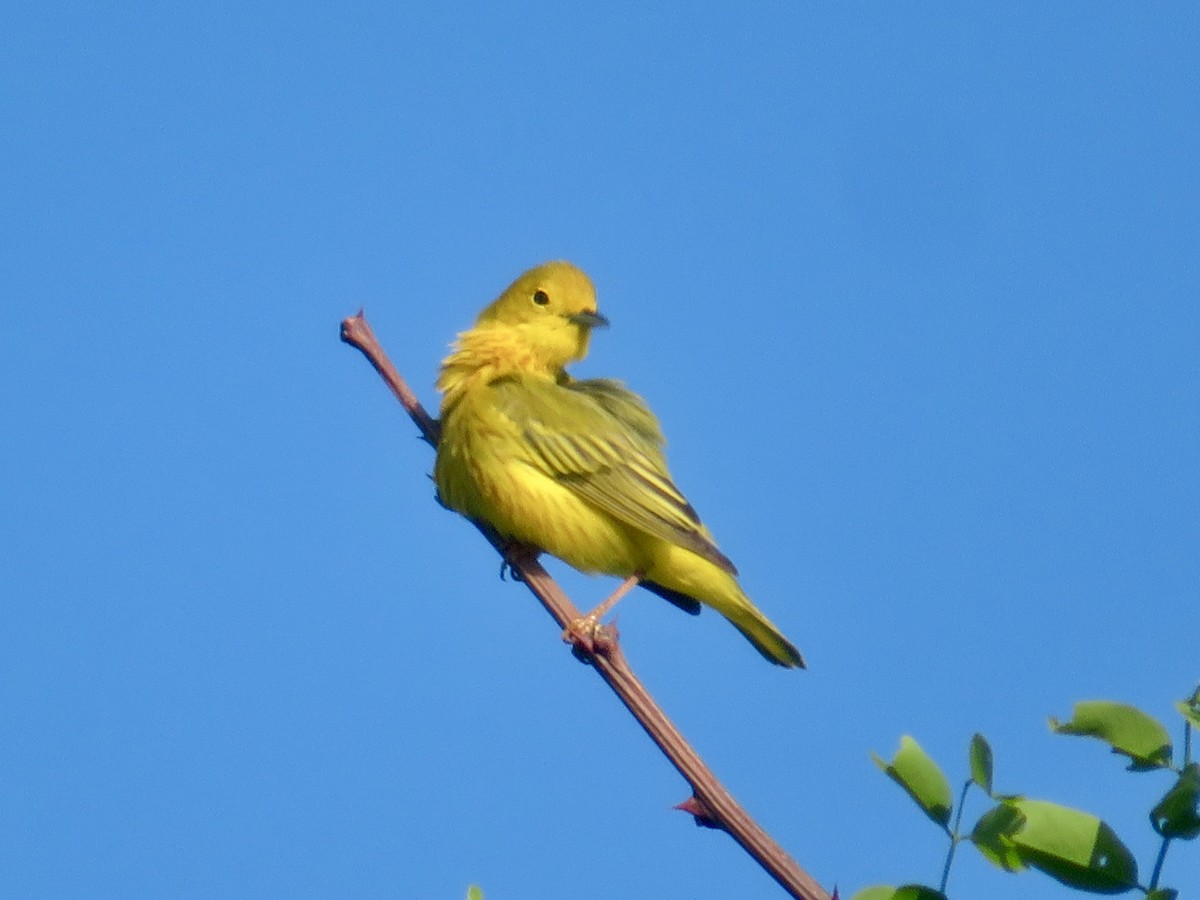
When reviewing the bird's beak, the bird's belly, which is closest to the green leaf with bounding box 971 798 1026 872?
the bird's belly

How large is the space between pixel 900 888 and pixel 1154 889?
0.37m

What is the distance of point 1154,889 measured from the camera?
218cm

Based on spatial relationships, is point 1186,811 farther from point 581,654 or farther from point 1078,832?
point 581,654

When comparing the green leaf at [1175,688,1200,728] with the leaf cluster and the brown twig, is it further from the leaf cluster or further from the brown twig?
the brown twig

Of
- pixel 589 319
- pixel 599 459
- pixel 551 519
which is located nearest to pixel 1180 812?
pixel 551 519

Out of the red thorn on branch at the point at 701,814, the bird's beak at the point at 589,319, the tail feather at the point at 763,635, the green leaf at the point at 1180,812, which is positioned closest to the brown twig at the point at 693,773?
Result: the red thorn on branch at the point at 701,814

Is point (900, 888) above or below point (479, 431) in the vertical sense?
below

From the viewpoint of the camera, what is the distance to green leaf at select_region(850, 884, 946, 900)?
2.24m

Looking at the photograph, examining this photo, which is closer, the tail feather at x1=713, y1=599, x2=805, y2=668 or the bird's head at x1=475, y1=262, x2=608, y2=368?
the tail feather at x1=713, y1=599, x2=805, y2=668

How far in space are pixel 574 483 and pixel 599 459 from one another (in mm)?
184

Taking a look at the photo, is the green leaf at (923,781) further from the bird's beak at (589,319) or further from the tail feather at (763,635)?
the bird's beak at (589,319)

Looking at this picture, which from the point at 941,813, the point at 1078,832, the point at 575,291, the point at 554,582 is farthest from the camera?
the point at 575,291

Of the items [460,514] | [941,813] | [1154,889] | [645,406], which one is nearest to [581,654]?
[460,514]

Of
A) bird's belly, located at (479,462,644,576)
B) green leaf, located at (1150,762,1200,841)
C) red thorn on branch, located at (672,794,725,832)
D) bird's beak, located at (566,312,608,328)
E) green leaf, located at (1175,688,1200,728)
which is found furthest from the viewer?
bird's beak, located at (566,312,608,328)
